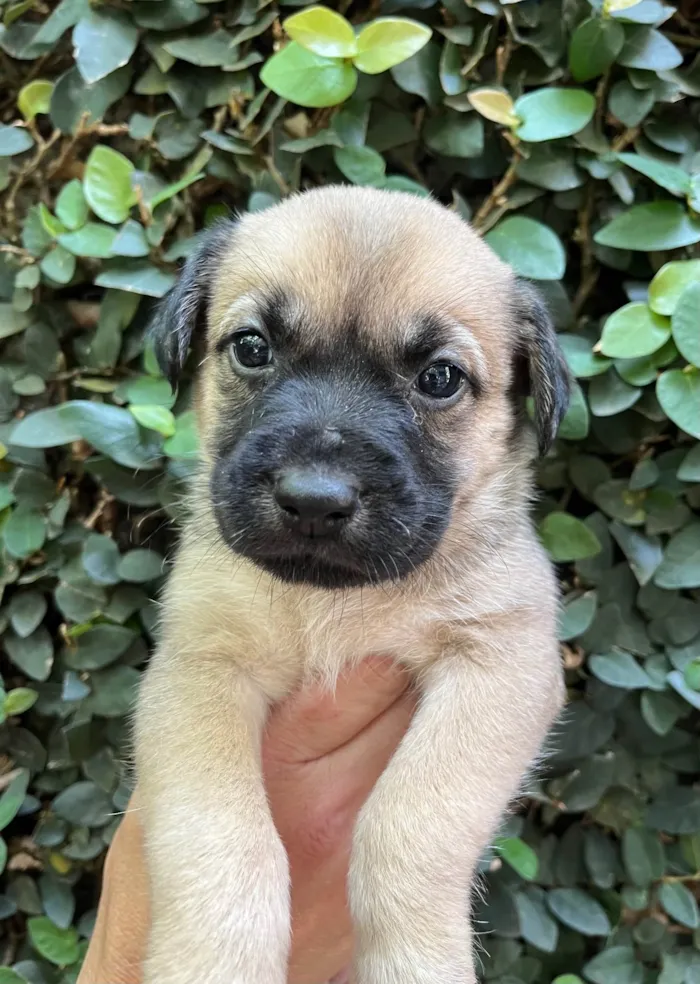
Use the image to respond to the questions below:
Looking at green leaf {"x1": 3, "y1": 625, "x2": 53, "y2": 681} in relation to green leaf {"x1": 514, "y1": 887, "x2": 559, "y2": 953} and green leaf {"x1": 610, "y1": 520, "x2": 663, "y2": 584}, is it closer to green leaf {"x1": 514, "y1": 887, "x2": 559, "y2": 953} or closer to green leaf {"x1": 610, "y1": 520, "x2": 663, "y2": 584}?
green leaf {"x1": 514, "y1": 887, "x2": 559, "y2": 953}

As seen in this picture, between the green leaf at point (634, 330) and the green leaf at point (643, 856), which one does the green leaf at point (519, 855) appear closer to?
the green leaf at point (643, 856)

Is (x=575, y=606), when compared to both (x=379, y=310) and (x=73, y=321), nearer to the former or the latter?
(x=379, y=310)

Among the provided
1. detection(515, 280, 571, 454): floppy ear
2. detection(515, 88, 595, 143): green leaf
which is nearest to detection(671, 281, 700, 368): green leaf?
detection(515, 280, 571, 454): floppy ear

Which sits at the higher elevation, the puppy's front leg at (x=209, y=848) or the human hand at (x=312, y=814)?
the puppy's front leg at (x=209, y=848)

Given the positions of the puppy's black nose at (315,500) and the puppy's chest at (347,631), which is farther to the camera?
the puppy's chest at (347,631)

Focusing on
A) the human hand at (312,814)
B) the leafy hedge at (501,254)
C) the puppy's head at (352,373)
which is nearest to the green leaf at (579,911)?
the leafy hedge at (501,254)

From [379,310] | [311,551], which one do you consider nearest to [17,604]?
[311,551]

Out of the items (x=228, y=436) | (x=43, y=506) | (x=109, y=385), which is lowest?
(x=43, y=506)

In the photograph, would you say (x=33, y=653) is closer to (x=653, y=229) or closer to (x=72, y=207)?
(x=72, y=207)
